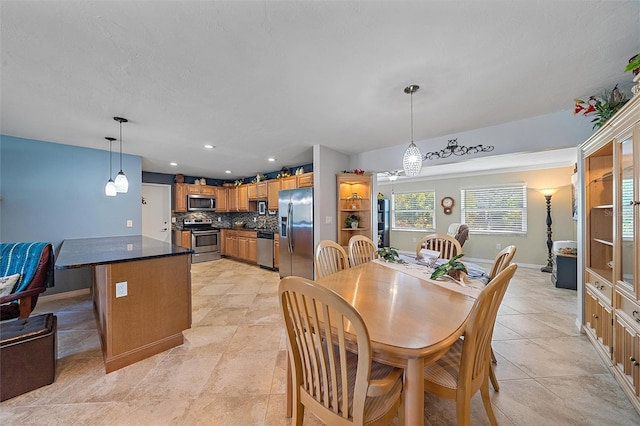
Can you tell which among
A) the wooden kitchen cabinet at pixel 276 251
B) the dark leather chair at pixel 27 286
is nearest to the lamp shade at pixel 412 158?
the wooden kitchen cabinet at pixel 276 251

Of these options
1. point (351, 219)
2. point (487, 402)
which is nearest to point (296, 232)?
point (351, 219)

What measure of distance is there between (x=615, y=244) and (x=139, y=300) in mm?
3806

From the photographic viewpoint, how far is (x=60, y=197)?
3.45 m

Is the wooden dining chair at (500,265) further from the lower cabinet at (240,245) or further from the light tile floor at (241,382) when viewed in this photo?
the lower cabinet at (240,245)

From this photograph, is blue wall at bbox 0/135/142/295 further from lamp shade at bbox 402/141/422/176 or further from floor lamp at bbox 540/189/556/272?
floor lamp at bbox 540/189/556/272

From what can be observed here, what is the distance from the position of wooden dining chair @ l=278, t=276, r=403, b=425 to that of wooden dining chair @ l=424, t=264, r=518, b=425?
23cm

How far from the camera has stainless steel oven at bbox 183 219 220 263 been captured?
5.90 meters

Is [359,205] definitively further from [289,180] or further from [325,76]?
[325,76]

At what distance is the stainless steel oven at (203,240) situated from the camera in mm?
5902

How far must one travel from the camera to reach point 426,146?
11.6ft

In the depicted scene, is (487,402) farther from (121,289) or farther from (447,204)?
(447,204)

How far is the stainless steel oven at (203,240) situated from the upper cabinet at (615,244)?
262 inches

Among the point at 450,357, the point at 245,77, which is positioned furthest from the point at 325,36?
the point at 450,357

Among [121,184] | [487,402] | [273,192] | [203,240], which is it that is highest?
[273,192]
